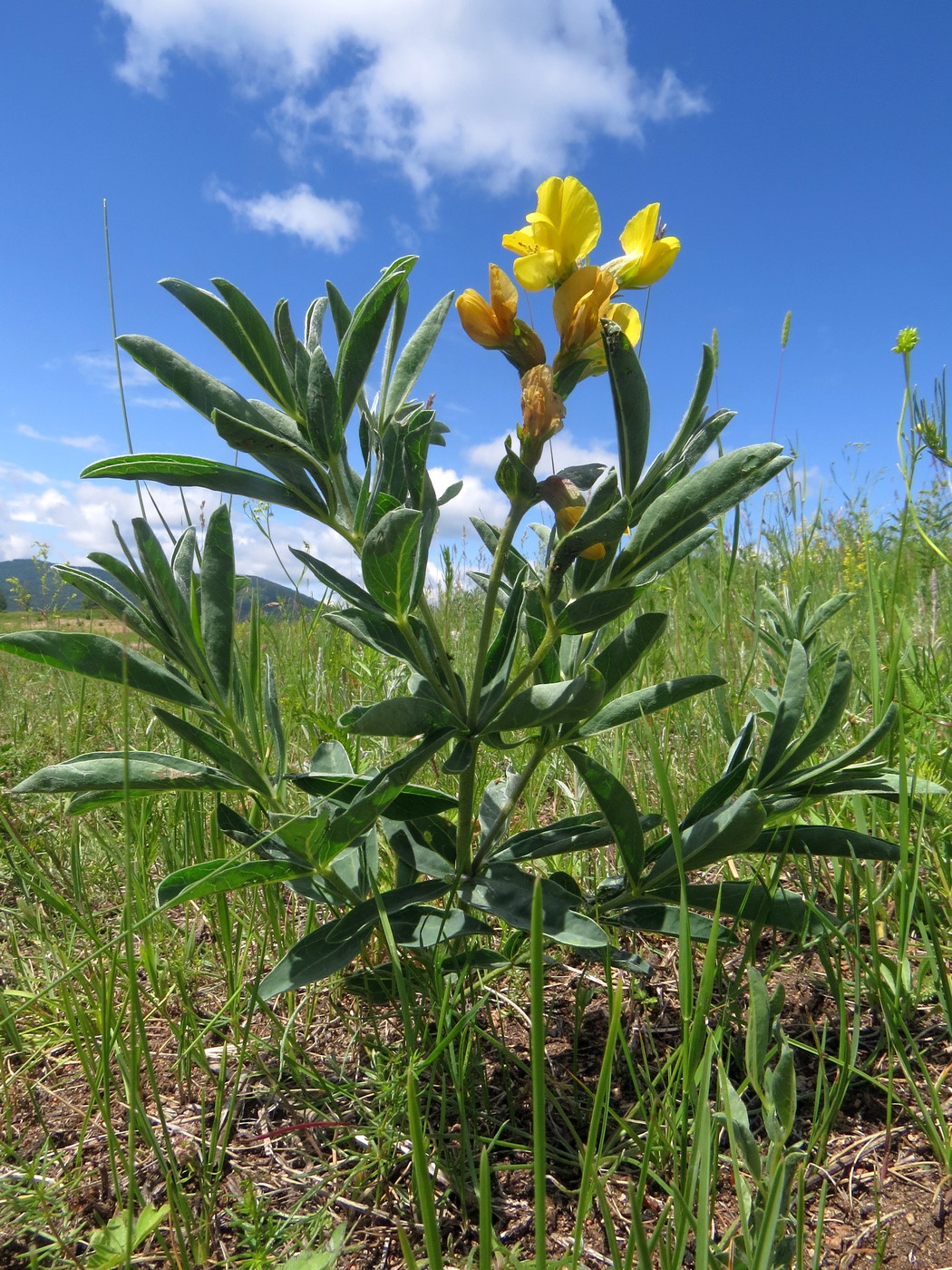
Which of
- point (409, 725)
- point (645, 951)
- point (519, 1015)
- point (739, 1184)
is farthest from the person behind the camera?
point (645, 951)

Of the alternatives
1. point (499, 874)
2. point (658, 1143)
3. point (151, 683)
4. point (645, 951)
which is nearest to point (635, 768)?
point (645, 951)

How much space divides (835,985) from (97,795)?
1.09 m

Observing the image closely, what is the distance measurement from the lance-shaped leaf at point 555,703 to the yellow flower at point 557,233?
56cm

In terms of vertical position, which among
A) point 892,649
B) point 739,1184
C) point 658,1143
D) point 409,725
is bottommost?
point 658,1143

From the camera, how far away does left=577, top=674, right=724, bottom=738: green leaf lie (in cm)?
116

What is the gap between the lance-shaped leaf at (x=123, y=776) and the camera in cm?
112

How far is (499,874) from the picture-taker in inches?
48.5

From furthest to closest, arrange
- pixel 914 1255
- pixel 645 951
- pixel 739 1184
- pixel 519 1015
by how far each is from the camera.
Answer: pixel 645 951 < pixel 519 1015 < pixel 914 1255 < pixel 739 1184

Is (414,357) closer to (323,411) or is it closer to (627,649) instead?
(323,411)

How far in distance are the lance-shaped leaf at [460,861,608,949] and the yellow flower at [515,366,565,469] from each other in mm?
617

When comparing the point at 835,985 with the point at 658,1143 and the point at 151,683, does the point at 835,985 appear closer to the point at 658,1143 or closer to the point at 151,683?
the point at 658,1143

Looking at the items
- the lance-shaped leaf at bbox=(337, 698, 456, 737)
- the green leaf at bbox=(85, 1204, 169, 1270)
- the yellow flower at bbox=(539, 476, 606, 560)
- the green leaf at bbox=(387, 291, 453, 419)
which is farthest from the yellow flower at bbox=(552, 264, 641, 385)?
the green leaf at bbox=(85, 1204, 169, 1270)

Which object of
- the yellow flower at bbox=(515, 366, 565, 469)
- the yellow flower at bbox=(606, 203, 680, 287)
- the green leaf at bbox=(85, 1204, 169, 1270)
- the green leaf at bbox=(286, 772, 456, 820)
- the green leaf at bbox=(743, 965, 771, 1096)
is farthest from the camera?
the green leaf at bbox=(286, 772, 456, 820)

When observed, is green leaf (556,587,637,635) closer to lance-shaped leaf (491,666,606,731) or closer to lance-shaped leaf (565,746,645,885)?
lance-shaped leaf (491,666,606,731)
